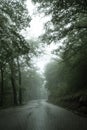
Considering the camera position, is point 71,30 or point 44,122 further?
point 71,30

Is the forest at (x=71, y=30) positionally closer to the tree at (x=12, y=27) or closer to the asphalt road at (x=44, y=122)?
the tree at (x=12, y=27)

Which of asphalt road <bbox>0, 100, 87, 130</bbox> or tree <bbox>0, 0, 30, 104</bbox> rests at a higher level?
tree <bbox>0, 0, 30, 104</bbox>

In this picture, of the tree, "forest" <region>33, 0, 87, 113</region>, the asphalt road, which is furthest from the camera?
the tree

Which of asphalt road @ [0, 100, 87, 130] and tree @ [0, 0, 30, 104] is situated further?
tree @ [0, 0, 30, 104]

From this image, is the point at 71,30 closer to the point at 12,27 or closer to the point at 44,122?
the point at 12,27

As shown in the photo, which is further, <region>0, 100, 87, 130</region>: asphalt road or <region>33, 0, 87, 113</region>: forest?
<region>33, 0, 87, 113</region>: forest

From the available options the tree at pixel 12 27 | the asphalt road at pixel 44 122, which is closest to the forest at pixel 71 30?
Answer: the tree at pixel 12 27

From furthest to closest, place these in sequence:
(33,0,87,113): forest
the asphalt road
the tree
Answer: the tree, (33,0,87,113): forest, the asphalt road

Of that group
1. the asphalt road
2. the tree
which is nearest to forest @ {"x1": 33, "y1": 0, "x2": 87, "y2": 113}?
the tree

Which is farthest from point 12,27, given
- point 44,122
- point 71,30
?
point 44,122

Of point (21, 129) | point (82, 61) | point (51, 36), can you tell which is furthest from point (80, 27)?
point (21, 129)

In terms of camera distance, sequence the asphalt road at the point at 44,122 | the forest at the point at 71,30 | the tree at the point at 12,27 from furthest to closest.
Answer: the tree at the point at 12,27, the forest at the point at 71,30, the asphalt road at the point at 44,122

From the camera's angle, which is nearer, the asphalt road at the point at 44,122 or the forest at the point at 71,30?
the asphalt road at the point at 44,122

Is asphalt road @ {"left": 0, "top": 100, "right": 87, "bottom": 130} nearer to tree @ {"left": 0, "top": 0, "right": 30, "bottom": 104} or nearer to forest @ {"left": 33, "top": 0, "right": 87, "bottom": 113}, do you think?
forest @ {"left": 33, "top": 0, "right": 87, "bottom": 113}
